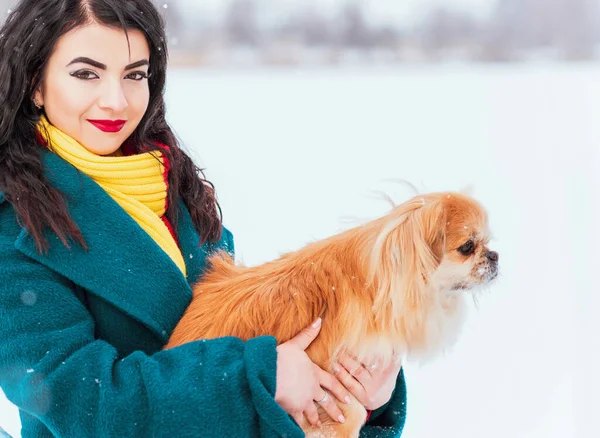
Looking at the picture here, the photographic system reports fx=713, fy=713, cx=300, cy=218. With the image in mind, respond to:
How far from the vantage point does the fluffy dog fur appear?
67.9 inches

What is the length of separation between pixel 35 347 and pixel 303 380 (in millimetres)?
582

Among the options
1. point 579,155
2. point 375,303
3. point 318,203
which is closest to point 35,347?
point 375,303

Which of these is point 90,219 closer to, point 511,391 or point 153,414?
point 153,414

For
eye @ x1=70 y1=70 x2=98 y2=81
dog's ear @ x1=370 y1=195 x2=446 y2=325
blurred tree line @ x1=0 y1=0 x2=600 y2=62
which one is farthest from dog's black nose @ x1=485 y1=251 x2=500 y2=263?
blurred tree line @ x1=0 y1=0 x2=600 y2=62

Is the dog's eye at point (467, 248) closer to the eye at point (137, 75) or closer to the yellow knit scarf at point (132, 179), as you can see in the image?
the yellow knit scarf at point (132, 179)

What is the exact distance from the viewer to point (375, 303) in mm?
1731

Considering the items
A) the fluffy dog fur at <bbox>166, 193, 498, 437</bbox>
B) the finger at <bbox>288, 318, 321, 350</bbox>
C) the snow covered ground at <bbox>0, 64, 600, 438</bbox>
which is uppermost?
the fluffy dog fur at <bbox>166, 193, 498, 437</bbox>

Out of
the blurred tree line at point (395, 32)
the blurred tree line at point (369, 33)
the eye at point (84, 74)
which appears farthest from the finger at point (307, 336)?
the blurred tree line at point (395, 32)

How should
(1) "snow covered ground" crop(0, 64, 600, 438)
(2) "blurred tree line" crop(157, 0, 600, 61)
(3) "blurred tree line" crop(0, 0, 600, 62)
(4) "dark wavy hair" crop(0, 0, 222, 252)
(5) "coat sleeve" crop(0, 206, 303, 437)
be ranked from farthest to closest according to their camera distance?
(2) "blurred tree line" crop(157, 0, 600, 61), (3) "blurred tree line" crop(0, 0, 600, 62), (1) "snow covered ground" crop(0, 64, 600, 438), (4) "dark wavy hair" crop(0, 0, 222, 252), (5) "coat sleeve" crop(0, 206, 303, 437)

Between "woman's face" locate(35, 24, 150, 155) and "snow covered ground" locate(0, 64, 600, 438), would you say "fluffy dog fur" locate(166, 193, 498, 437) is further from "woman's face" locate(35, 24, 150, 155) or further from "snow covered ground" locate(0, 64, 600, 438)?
"woman's face" locate(35, 24, 150, 155)

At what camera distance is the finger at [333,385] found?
1.71 metres

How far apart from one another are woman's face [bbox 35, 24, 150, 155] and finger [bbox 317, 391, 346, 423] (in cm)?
81

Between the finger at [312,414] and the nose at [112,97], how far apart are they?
0.84 metres

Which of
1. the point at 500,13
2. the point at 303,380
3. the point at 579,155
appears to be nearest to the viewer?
the point at 303,380
